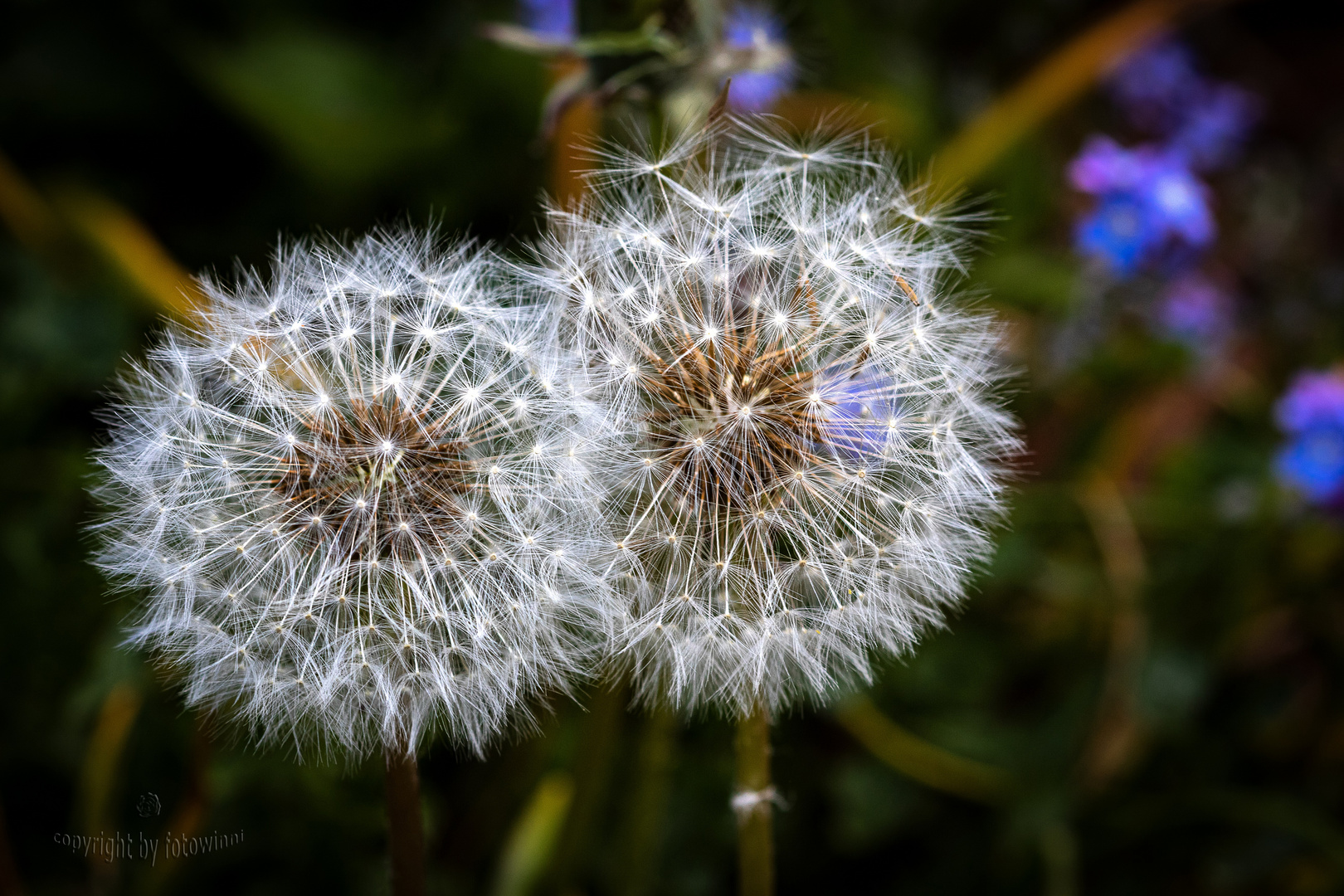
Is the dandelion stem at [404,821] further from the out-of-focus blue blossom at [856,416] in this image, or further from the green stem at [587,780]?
the out-of-focus blue blossom at [856,416]

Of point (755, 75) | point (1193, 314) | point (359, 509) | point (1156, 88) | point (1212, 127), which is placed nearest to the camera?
point (359, 509)

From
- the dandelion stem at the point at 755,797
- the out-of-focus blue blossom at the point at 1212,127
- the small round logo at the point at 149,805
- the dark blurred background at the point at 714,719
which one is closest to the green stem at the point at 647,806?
the dark blurred background at the point at 714,719

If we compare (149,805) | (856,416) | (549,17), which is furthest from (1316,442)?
(149,805)

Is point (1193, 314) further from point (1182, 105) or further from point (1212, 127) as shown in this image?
point (1182, 105)

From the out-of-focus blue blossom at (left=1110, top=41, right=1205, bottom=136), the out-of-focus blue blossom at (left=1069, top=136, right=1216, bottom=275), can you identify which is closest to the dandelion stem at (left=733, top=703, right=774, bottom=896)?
the out-of-focus blue blossom at (left=1069, top=136, right=1216, bottom=275)

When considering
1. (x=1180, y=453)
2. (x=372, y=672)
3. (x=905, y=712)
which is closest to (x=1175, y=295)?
(x=1180, y=453)

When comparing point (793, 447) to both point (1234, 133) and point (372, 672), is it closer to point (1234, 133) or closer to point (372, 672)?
point (372, 672)
